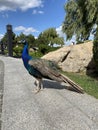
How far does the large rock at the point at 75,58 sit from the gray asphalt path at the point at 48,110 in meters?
6.01

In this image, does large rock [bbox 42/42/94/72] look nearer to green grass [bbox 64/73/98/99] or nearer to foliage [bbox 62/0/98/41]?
green grass [bbox 64/73/98/99]

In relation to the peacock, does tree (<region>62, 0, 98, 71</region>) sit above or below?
above

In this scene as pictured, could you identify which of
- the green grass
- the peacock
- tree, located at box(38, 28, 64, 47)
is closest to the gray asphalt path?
the peacock

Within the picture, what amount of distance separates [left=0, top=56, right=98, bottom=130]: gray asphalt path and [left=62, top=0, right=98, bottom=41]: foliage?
60.4ft

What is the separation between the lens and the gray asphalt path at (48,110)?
5055 millimetres

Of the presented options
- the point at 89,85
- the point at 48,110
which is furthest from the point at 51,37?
the point at 48,110

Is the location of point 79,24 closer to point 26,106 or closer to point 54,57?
point 54,57

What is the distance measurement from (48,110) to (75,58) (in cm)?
900

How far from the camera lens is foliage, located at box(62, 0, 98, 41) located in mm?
26422

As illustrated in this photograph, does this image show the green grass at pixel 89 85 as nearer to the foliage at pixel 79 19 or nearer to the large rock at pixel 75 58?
the large rock at pixel 75 58

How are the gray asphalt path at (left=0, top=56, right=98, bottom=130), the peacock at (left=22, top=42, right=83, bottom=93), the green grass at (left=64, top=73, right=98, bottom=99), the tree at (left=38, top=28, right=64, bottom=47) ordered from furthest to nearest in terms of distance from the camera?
1. the tree at (left=38, top=28, right=64, bottom=47)
2. the green grass at (left=64, top=73, right=98, bottom=99)
3. the peacock at (left=22, top=42, right=83, bottom=93)
4. the gray asphalt path at (left=0, top=56, right=98, bottom=130)

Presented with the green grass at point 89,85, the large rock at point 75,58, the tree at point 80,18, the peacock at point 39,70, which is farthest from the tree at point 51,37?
the peacock at point 39,70

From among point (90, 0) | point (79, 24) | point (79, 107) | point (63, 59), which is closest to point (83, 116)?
point (79, 107)

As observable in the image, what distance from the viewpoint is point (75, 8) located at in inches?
1213
